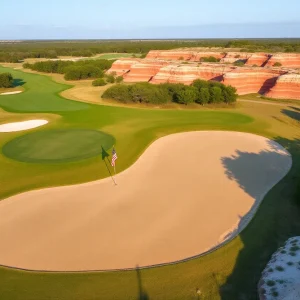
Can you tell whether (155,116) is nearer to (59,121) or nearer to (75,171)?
(59,121)

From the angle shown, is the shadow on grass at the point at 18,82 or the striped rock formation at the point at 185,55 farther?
the striped rock formation at the point at 185,55

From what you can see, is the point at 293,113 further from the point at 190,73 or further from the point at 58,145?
the point at 58,145

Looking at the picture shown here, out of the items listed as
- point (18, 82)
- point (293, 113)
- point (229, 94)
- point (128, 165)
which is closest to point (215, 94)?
point (229, 94)

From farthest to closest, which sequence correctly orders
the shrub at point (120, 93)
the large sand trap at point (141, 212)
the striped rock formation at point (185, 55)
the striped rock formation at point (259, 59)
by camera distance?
the striped rock formation at point (185, 55) < the striped rock formation at point (259, 59) < the shrub at point (120, 93) < the large sand trap at point (141, 212)

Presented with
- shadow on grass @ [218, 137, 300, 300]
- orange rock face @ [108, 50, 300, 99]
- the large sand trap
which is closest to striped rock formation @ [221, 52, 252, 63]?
orange rock face @ [108, 50, 300, 99]

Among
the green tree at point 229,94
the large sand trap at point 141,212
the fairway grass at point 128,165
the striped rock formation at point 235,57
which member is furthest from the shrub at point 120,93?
the striped rock formation at point 235,57

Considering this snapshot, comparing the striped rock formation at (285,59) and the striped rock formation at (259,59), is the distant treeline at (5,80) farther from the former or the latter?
the striped rock formation at (285,59)
